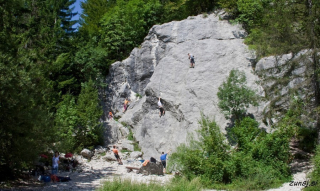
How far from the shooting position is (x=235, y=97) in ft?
58.1

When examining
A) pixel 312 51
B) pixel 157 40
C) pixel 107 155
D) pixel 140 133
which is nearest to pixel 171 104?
pixel 140 133

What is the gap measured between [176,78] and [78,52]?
11145 millimetres

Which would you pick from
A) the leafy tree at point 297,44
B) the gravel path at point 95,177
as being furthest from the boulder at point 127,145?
the leafy tree at point 297,44

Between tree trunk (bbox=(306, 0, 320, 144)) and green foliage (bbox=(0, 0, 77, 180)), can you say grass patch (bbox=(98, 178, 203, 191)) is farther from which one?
tree trunk (bbox=(306, 0, 320, 144))

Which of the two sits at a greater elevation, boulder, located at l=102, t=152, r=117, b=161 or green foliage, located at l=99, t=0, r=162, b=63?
green foliage, located at l=99, t=0, r=162, b=63

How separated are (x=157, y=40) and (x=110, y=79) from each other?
6.42 metres

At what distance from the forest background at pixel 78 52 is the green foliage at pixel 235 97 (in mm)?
2081

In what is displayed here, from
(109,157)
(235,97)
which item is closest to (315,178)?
(235,97)

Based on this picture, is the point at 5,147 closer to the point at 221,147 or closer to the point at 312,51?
the point at 221,147

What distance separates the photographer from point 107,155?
819 inches

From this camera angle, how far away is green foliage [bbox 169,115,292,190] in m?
12.5

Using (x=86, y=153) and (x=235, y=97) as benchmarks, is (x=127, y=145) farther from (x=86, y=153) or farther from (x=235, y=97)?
(x=235, y=97)

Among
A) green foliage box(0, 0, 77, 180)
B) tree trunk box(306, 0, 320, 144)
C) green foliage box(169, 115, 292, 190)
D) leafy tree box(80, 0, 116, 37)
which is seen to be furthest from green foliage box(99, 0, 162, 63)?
green foliage box(169, 115, 292, 190)

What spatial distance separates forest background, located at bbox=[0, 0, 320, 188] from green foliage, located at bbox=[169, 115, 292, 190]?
1.57m
